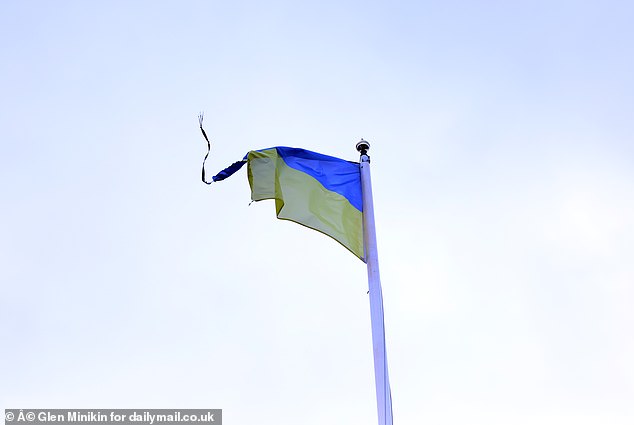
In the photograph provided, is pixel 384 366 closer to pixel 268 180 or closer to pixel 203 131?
pixel 268 180

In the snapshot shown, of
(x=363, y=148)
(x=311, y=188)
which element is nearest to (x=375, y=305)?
(x=311, y=188)

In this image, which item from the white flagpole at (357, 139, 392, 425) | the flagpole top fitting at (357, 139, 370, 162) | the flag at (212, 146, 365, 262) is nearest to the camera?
the white flagpole at (357, 139, 392, 425)

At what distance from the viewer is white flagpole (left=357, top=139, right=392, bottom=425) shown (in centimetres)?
1181

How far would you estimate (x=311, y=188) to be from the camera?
1449 centimetres

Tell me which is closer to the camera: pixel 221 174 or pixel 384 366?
pixel 384 366

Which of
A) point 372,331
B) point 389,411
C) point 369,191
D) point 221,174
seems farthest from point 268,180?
point 389,411

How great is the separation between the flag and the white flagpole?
0.16m

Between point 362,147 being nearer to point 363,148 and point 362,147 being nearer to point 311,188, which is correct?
point 363,148

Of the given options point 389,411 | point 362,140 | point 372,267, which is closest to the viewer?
point 389,411

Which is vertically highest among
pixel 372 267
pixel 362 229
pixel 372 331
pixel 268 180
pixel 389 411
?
pixel 268 180

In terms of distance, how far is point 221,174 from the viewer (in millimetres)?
14656

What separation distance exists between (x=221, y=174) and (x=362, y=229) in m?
2.96

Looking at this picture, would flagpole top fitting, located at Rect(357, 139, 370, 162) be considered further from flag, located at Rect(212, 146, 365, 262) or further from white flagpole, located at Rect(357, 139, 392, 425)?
flag, located at Rect(212, 146, 365, 262)

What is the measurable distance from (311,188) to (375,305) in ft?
9.67
